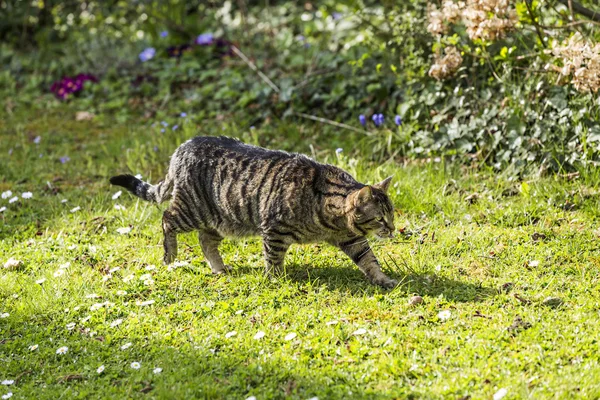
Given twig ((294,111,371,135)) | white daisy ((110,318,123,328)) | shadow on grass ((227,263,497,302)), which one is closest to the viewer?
white daisy ((110,318,123,328))

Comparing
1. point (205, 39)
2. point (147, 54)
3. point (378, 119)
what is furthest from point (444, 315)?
point (147, 54)

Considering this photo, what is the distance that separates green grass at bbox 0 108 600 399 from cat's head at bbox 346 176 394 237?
394 mm

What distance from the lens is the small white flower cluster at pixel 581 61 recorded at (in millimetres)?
4785

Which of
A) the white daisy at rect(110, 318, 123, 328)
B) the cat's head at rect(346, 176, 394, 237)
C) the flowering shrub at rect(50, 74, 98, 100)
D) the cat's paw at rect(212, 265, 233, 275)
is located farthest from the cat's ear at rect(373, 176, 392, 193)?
the flowering shrub at rect(50, 74, 98, 100)

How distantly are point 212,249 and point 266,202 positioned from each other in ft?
1.94

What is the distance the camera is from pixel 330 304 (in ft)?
14.4

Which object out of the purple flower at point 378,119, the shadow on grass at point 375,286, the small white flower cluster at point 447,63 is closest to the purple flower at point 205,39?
the purple flower at point 378,119

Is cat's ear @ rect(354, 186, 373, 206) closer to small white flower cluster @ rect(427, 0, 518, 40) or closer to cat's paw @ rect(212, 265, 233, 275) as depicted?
cat's paw @ rect(212, 265, 233, 275)

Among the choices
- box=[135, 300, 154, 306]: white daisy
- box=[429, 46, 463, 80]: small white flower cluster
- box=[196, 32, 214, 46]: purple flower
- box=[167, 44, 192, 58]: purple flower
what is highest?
box=[429, 46, 463, 80]: small white flower cluster

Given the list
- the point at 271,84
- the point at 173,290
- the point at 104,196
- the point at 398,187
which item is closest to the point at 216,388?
the point at 173,290

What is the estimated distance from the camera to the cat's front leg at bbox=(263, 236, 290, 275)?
15.2 ft

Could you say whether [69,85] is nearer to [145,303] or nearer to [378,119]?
[378,119]

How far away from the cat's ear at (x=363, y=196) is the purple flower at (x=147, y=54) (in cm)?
541

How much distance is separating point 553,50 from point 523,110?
2.60 ft
